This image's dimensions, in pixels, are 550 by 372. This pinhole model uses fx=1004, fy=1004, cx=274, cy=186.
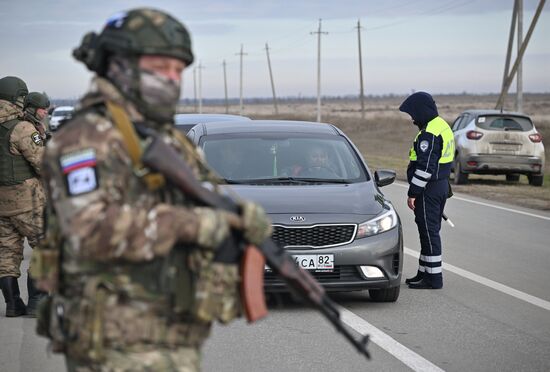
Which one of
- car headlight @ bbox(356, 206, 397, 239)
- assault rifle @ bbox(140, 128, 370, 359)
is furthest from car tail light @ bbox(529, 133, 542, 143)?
assault rifle @ bbox(140, 128, 370, 359)

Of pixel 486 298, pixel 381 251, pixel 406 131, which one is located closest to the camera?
pixel 381 251

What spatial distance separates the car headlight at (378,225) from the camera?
8602 millimetres

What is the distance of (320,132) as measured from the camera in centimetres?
1030

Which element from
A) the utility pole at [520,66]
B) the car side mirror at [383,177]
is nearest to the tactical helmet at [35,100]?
the car side mirror at [383,177]

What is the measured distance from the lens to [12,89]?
8.23m

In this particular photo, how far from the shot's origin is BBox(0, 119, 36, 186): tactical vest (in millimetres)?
8242

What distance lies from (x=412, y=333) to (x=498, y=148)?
15627mm

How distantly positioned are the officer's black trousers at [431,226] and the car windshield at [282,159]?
66 cm

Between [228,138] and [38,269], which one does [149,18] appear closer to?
[38,269]

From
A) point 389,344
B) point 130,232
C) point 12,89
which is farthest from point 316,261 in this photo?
point 130,232

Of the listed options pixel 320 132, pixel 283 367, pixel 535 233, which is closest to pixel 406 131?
pixel 535 233

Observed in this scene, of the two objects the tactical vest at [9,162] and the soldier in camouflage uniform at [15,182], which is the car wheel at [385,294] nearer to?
the soldier in camouflage uniform at [15,182]

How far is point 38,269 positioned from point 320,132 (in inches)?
279

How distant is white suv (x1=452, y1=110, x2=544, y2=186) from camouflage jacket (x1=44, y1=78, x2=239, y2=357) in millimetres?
19821
